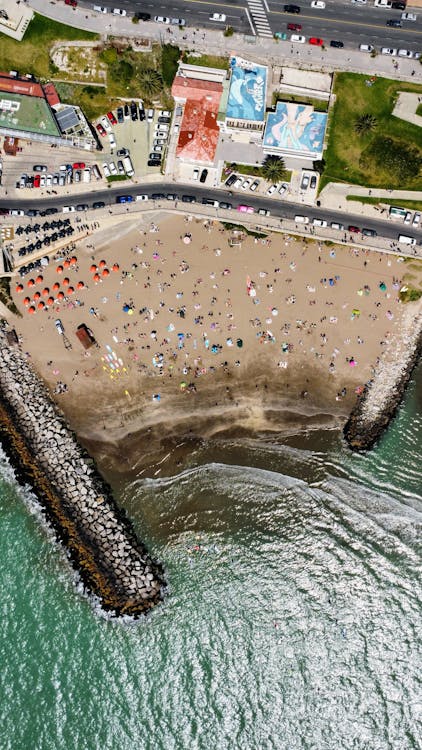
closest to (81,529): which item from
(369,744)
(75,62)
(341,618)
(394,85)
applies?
(341,618)

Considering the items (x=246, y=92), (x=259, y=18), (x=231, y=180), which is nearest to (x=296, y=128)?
(x=246, y=92)

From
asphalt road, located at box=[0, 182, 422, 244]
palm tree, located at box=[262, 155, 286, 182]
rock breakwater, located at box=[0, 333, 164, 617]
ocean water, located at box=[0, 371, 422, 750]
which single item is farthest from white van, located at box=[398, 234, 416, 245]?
rock breakwater, located at box=[0, 333, 164, 617]

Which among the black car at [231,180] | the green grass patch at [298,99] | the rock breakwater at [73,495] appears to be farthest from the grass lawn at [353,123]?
the rock breakwater at [73,495]

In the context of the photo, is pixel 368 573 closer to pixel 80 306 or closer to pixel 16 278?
pixel 80 306

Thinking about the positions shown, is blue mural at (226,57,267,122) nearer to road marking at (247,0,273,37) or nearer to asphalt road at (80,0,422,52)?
road marking at (247,0,273,37)

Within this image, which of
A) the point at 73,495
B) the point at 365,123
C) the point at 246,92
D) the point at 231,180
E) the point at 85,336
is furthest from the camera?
the point at 73,495

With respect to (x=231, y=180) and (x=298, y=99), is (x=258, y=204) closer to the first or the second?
(x=231, y=180)
